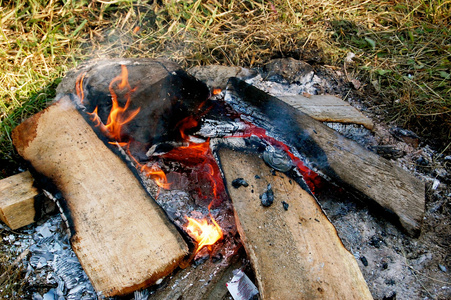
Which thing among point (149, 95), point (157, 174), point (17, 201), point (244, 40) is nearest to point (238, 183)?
point (157, 174)

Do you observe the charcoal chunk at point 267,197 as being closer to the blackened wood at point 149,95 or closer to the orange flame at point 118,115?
the blackened wood at point 149,95

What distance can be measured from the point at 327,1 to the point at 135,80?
120 inches

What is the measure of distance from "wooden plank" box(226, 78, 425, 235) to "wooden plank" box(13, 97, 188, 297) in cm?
96

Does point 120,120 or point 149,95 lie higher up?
point 149,95

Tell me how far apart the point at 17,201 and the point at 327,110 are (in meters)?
2.46

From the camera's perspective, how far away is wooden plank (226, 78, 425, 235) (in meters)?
2.07

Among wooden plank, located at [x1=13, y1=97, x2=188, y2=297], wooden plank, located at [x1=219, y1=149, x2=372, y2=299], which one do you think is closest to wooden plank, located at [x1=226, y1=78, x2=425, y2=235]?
wooden plank, located at [x1=219, y1=149, x2=372, y2=299]

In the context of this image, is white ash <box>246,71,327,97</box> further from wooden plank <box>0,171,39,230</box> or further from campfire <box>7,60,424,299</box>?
wooden plank <box>0,171,39,230</box>

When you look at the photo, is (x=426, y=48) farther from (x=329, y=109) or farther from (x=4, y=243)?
(x=4, y=243)

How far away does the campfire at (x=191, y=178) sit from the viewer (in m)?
1.70

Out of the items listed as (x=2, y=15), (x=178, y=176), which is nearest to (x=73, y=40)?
(x=2, y=15)

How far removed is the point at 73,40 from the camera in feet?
11.4

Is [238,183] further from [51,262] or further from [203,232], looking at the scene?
[51,262]

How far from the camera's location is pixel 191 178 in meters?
2.40
